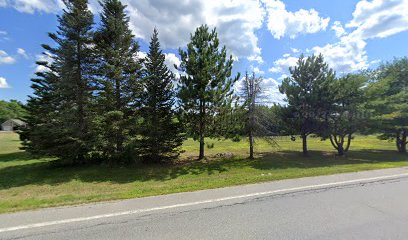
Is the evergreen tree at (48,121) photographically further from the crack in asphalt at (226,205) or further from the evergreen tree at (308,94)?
the evergreen tree at (308,94)

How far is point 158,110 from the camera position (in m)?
14.0

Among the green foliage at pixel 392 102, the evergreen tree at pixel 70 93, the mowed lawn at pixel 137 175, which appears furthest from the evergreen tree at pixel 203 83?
the green foliage at pixel 392 102

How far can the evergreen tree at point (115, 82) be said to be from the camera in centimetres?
1262

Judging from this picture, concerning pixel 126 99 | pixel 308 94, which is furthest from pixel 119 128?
pixel 308 94

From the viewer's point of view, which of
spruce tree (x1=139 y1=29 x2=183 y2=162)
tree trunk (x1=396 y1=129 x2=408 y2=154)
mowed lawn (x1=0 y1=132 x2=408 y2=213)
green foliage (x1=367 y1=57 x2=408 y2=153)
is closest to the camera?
mowed lawn (x1=0 y1=132 x2=408 y2=213)

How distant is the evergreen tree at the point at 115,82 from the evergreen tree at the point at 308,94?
1235cm

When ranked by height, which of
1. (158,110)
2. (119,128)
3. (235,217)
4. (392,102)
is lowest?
(235,217)

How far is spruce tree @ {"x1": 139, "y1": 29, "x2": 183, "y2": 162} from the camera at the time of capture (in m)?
13.7

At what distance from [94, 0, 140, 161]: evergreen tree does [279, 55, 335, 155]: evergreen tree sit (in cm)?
1235

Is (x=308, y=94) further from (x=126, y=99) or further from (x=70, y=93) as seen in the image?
(x=70, y=93)

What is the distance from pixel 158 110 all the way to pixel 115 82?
3141mm

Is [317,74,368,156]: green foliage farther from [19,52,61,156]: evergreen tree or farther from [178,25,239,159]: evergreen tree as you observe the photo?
[19,52,61,156]: evergreen tree

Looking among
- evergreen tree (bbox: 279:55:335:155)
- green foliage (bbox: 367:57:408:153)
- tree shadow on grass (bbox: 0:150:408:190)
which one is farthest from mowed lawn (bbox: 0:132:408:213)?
green foliage (bbox: 367:57:408:153)

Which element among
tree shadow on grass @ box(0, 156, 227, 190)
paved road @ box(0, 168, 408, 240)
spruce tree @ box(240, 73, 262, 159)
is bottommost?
tree shadow on grass @ box(0, 156, 227, 190)
